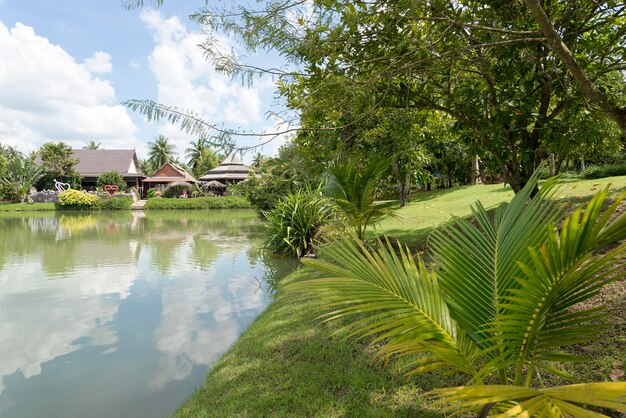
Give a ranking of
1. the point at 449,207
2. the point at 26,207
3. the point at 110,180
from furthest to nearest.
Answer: the point at 110,180 < the point at 26,207 < the point at 449,207

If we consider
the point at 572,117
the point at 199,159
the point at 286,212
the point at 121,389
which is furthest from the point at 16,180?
the point at 572,117

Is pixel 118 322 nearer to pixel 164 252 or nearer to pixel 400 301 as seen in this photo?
pixel 400 301

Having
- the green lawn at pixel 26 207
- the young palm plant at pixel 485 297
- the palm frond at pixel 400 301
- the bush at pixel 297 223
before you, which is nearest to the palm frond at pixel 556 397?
the young palm plant at pixel 485 297

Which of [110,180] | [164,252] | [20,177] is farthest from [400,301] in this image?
[20,177]

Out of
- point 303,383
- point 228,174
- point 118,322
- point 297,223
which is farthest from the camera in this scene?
point 228,174

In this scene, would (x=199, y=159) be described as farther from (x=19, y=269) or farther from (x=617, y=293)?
(x=617, y=293)

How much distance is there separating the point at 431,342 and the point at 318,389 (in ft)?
3.94

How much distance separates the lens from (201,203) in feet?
106

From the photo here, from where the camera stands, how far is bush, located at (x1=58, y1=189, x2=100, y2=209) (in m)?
30.5

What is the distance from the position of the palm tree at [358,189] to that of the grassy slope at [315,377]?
7.82 feet

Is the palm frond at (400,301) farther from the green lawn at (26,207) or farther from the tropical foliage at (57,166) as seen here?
the tropical foliage at (57,166)

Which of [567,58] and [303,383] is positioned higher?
[567,58]

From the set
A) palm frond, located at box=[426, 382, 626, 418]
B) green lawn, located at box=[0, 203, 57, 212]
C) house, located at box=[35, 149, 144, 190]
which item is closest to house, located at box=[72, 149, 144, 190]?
house, located at box=[35, 149, 144, 190]

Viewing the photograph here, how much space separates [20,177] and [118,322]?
36.9m
